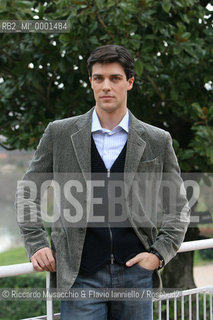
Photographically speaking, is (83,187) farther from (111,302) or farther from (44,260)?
(111,302)

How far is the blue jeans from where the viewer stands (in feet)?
5.82

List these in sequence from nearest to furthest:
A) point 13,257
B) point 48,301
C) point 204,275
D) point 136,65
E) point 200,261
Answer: point 48,301, point 136,65, point 204,275, point 200,261, point 13,257

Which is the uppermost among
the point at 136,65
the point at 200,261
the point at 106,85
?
the point at 136,65

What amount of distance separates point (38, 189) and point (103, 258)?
39 cm

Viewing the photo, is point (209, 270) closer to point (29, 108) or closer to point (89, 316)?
point (29, 108)

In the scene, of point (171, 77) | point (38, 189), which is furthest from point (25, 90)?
point (38, 189)

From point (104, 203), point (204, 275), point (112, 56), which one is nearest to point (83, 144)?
point (104, 203)

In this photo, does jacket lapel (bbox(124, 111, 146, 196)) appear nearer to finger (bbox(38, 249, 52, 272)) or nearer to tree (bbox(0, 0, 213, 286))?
finger (bbox(38, 249, 52, 272))

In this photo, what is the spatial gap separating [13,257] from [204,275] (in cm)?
599

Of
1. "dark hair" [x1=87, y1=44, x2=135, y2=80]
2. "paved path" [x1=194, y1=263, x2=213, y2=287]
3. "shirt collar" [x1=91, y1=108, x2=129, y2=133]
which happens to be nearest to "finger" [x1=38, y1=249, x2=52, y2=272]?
"shirt collar" [x1=91, y1=108, x2=129, y2=133]

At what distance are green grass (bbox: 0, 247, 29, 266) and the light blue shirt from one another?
Answer: 1213 centimetres

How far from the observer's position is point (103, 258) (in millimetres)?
1778

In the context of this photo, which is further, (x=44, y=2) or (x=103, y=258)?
(x=44, y=2)

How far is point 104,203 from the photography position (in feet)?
5.98
